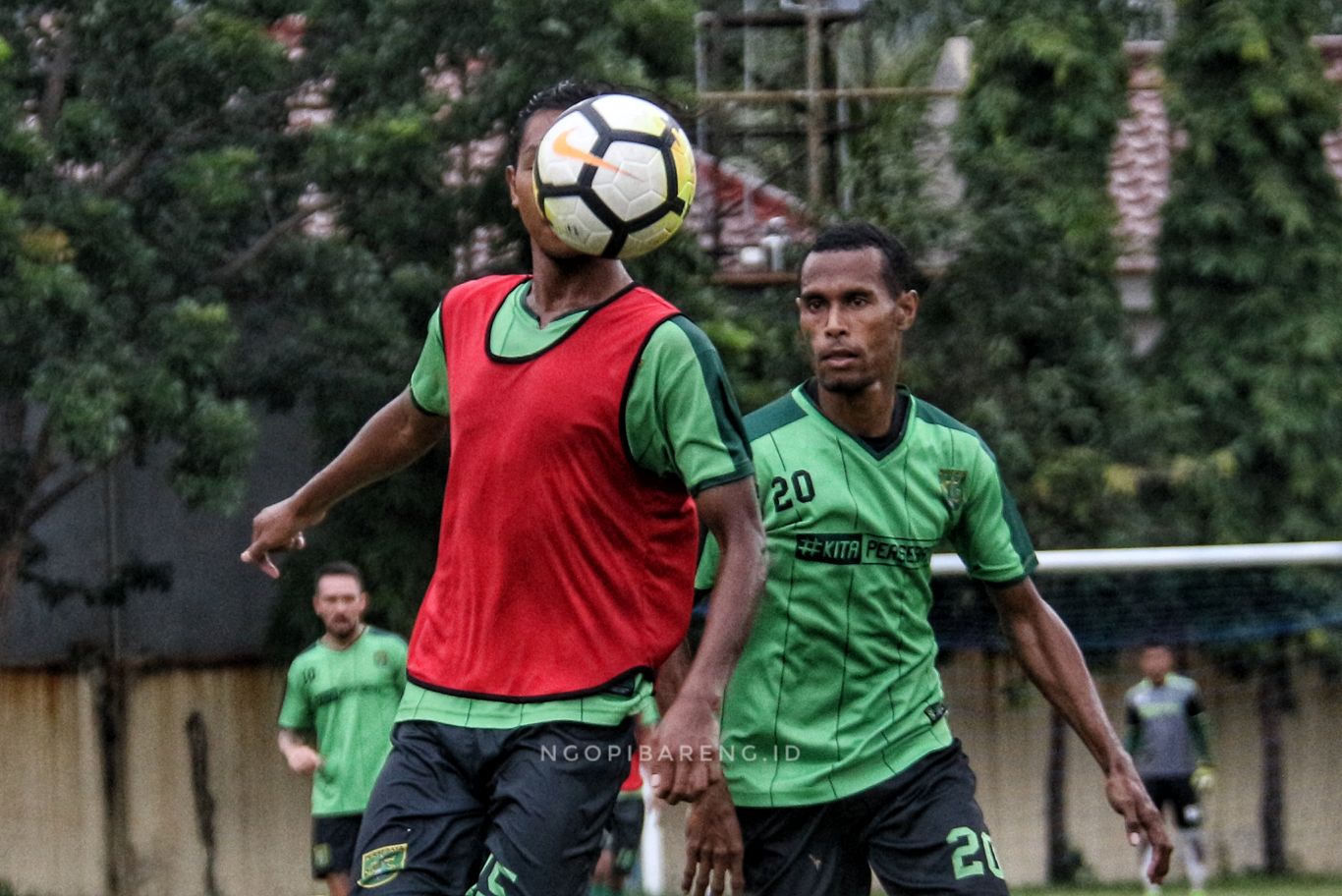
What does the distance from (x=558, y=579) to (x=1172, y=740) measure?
9.87 m

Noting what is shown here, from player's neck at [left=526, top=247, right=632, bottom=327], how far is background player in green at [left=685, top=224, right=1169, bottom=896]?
108 centimetres

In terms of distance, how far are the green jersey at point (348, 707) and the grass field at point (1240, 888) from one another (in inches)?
173

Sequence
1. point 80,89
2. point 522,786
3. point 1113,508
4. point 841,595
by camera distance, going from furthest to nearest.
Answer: point 1113,508
point 80,89
point 841,595
point 522,786

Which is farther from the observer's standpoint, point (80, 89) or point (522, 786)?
point (80, 89)

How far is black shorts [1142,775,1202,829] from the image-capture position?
43.3ft

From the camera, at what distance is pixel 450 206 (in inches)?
491

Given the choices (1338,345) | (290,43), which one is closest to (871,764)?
(290,43)

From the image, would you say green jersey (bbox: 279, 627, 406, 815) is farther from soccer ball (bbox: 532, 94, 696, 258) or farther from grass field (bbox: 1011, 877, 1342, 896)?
soccer ball (bbox: 532, 94, 696, 258)

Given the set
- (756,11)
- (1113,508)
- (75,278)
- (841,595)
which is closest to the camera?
(841,595)

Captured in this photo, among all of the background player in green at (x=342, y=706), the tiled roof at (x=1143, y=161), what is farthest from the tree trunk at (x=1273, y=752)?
the background player in green at (x=342, y=706)

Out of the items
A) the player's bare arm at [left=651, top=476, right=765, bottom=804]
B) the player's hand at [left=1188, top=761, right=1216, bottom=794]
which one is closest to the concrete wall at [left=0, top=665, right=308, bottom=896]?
the player's hand at [left=1188, top=761, right=1216, bottom=794]

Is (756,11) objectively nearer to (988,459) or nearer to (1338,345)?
(1338,345)

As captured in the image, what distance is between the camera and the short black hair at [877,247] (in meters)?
5.37

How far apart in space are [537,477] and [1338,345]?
40.1 feet
